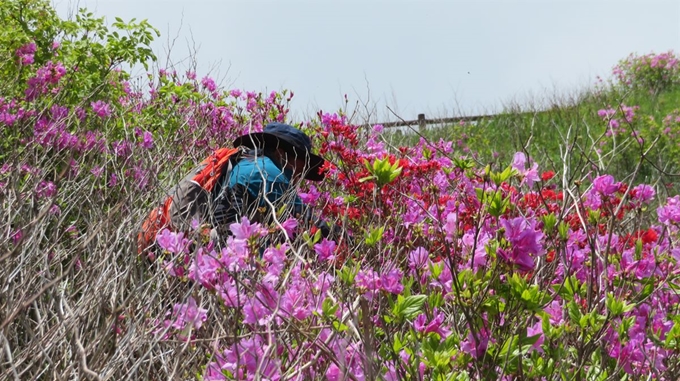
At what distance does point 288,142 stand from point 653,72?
1655 cm

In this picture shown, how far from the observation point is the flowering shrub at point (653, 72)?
18.3 m

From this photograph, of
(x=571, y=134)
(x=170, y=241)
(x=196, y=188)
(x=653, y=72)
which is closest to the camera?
(x=170, y=241)

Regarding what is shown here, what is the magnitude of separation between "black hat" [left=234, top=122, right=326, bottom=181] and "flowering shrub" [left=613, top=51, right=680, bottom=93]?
1523 centimetres

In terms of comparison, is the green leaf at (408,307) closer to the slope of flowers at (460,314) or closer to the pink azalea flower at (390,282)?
the slope of flowers at (460,314)

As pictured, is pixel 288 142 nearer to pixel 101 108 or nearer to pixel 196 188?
pixel 196 188

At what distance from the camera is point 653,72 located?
735 inches

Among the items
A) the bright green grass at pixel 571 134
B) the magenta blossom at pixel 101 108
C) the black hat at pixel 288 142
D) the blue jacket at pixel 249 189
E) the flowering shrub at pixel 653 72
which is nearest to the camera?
the blue jacket at pixel 249 189

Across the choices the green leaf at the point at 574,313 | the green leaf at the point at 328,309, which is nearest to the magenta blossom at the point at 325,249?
the green leaf at the point at 328,309

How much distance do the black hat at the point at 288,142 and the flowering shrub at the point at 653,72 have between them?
15.2 metres

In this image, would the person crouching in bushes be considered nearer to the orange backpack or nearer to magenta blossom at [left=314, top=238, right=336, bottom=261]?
the orange backpack

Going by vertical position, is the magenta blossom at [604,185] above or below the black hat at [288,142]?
below

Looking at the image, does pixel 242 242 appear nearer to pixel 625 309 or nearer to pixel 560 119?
pixel 625 309

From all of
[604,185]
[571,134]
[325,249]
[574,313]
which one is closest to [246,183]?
[325,249]

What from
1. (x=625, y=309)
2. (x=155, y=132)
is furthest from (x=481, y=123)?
(x=625, y=309)
